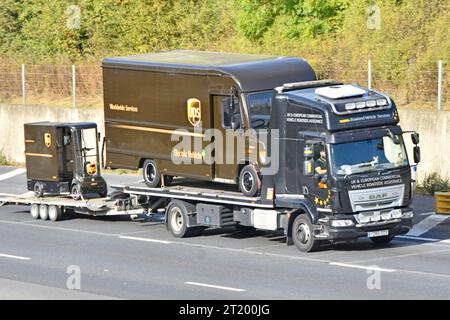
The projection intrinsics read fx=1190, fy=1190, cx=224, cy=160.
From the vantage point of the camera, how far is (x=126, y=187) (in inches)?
1055

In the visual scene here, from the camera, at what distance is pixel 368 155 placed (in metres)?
22.5

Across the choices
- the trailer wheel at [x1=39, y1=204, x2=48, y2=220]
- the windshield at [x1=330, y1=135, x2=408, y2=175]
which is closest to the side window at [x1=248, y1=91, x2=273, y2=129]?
the windshield at [x1=330, y1=135, x2=408, y2=175]

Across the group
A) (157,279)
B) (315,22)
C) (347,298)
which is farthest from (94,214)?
(315,22)

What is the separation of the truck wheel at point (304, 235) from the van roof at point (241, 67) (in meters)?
2.80

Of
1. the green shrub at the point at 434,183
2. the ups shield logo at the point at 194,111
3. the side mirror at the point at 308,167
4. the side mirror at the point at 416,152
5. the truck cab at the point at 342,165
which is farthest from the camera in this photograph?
the green shrub at the point at 434,183

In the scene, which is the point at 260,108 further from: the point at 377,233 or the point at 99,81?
the point at 99,81

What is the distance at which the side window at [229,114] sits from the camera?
2367 centimetres

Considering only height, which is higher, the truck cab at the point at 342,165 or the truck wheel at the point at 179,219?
the truck cab at the point at 342,165

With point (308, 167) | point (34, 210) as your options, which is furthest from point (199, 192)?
point (34, 210)

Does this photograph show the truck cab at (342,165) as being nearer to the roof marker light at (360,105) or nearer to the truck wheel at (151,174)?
the roof marker light at (360,105)

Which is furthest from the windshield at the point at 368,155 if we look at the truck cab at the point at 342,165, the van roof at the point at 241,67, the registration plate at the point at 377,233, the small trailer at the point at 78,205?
the small trailer at the point at 78,205

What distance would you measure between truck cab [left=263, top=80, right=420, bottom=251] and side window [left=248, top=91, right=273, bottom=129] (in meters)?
0.54
